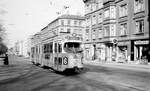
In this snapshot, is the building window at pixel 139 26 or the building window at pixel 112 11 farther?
the building window at pixel 112 11

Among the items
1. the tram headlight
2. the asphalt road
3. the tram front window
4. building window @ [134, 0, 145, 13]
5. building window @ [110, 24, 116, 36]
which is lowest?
the asphalt road

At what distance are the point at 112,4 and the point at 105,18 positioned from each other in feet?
10.4

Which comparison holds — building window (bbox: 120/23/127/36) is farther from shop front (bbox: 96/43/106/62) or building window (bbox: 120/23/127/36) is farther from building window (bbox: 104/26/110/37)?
shop front (bbox: 96/43/106/62)

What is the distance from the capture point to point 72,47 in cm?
1589

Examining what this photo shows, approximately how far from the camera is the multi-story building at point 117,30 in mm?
29078

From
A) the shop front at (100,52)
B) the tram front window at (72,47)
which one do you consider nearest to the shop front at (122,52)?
the shop front at (100,52)

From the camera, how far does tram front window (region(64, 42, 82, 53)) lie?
1558cm

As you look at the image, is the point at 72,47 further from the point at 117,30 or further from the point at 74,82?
the point at 117,30

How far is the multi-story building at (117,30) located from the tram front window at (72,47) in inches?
599

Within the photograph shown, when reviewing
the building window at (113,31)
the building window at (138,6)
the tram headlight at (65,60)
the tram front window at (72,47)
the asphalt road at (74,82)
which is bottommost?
the asphalt road at (74,82)

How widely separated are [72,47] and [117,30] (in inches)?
813

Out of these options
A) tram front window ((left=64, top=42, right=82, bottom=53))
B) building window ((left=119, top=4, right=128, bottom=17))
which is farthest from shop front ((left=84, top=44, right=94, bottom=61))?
tram front window ((left=64, top=42, right=82, bottom=53))

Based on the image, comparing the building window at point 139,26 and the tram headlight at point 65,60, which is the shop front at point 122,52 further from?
the tram headlight at point 65,60

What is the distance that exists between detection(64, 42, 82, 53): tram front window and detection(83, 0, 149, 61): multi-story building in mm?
15212
